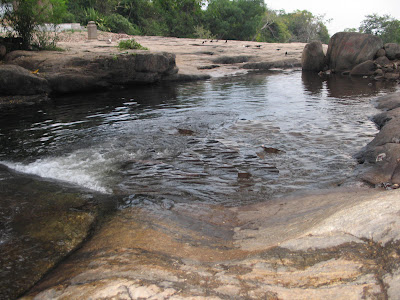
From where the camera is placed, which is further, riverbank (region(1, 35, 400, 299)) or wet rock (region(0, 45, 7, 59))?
wet rock (region(0, 45, 7, 59))

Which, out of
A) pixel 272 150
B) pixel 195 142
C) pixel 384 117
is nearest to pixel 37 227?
pixel 195 142

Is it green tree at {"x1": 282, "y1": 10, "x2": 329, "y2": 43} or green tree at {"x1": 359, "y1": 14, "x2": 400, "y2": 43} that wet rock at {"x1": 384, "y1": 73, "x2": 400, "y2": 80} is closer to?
green tree at {"x1": 359, "y1": 14, "x2": 400, "y2": 43}

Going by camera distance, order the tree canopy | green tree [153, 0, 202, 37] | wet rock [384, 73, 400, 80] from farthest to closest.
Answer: green tree [153, 0, 202, 37]
the tree canopy
wet rock [384, 73, 400, 80]

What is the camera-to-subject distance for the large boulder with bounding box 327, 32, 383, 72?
17.6m

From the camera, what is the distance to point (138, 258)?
8.33 ft

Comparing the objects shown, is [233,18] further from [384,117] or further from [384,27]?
[384,117]

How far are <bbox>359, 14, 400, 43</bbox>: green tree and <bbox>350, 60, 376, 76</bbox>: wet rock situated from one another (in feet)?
73.3

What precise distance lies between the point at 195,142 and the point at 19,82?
24.6 feet

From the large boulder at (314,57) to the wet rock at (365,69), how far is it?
8.53 feet

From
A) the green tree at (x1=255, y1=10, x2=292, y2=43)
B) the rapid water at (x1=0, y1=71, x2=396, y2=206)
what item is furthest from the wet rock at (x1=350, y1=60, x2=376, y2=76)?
the green tree at (x1=255, y1=10, x2=292, y2=43)

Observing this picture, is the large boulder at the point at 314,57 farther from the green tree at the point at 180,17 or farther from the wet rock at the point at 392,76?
the green tree at the point at 180,17

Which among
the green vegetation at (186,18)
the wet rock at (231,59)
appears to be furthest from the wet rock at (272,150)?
the green vegetation at (186,18)

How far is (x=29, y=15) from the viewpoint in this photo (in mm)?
13148

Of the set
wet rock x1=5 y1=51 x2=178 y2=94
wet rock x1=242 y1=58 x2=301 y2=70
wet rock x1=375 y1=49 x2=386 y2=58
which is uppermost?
wet rock x1=375 y1=49 x2=386 y2=58
